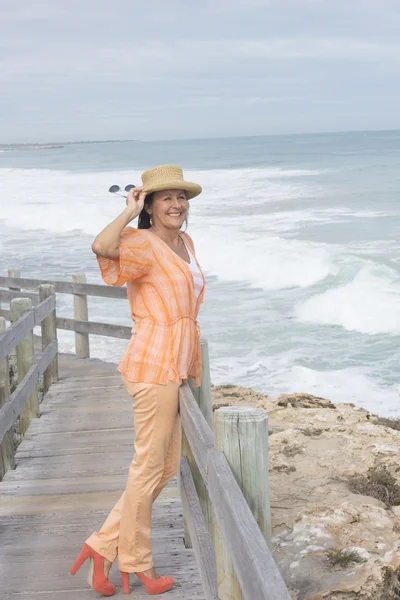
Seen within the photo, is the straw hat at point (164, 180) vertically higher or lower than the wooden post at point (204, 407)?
higher

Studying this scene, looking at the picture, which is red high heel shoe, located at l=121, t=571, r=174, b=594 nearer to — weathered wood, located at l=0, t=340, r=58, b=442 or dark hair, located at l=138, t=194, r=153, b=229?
dark hair, located at l=138, t=194, r=153, b=229

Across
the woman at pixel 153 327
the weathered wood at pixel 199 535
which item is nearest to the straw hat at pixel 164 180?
the woman at pixel 153 327

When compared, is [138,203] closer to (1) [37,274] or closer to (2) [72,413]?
(2) [72,413]

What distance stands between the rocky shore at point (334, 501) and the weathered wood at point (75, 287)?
1.89 metres

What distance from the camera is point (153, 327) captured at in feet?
10.7

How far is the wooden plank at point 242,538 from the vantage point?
72.2 inches

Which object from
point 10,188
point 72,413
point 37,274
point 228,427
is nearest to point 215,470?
point 228,427

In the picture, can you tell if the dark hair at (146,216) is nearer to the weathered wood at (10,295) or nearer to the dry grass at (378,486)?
the dry grass at (378,486)

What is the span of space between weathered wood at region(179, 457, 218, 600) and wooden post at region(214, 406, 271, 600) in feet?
2.26

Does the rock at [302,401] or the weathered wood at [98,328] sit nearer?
the weathered wood at [98,328]

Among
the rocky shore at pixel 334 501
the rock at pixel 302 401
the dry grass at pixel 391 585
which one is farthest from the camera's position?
the rock at pixel 302 401

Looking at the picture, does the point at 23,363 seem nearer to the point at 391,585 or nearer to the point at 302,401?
the point at 391,585

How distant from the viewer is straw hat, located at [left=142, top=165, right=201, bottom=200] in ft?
10.6

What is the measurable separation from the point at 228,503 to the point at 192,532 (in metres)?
1.41
